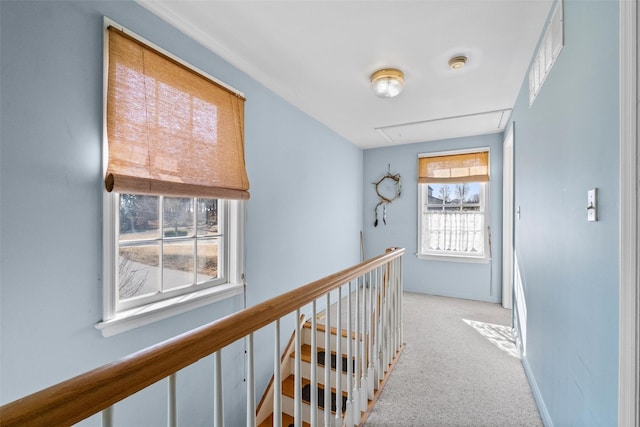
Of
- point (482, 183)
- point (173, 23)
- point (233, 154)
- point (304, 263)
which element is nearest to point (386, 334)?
point (304, 263)

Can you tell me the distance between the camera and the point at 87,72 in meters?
1.38

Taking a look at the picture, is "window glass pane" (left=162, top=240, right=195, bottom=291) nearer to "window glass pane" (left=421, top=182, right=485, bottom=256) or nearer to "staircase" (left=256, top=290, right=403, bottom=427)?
"staircase" (left=256, top=290, right=403, bottom=427)

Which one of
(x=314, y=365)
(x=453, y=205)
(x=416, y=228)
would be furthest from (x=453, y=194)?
(x=314, y=365)

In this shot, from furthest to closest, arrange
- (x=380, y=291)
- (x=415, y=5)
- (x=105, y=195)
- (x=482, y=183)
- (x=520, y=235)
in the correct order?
(x=482, y=183), (x=520, y=235), (x=380, y=291), (x=415, y=5), (x=105, y=195)

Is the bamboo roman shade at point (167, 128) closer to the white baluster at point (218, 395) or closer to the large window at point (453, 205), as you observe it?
the white baluster at point (218, 395)

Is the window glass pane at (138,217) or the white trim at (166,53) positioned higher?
the white trim at (166,53)

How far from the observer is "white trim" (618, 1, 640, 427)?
0.75m

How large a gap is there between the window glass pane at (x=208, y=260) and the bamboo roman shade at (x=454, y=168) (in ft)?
11.1

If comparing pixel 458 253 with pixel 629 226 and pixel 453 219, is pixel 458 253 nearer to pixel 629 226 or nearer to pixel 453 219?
pixel 453 219

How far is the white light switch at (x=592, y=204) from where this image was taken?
991 millimetres

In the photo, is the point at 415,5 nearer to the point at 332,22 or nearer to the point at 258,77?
the point at 332,22

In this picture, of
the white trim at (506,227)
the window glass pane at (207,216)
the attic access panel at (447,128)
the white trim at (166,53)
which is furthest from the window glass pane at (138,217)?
the white trim at (506,227)

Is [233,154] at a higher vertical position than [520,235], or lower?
higher

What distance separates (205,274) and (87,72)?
1.42 m
